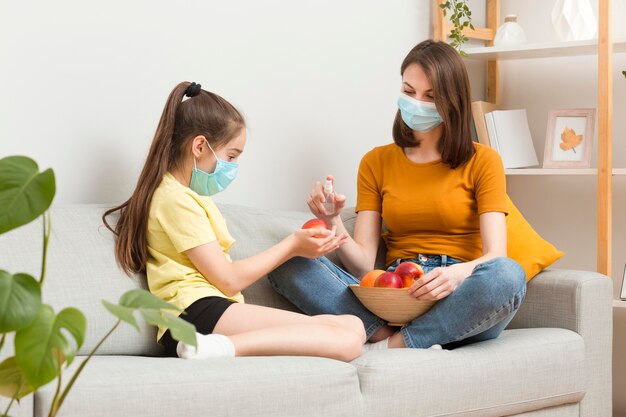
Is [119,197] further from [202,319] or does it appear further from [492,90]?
[492,90]

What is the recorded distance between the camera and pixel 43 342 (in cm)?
81

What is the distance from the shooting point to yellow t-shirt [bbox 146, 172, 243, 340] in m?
1.98

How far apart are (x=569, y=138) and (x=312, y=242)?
140 centimetres

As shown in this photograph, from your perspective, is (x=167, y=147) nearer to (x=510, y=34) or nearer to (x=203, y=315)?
(x=203, y=315)

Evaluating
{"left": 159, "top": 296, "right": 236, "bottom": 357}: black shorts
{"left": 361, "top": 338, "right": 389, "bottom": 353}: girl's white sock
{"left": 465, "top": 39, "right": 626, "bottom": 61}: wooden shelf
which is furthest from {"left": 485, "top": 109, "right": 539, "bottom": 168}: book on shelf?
{"left": 159, "top": 296, "right": 236, "bottom": 357}: black shorts

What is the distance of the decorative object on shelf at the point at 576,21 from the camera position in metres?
3.11

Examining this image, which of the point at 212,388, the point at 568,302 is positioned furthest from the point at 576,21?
the point at 212,388

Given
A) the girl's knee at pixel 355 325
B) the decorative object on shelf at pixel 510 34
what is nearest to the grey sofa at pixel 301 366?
the girl's knee at pixel 355 325

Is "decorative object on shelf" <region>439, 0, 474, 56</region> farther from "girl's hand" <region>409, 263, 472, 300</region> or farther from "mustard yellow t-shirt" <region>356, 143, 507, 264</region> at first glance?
"girl's hand" <region>409, 263, 472, 300</region>

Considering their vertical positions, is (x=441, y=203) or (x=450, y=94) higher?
(x=450, y=94)

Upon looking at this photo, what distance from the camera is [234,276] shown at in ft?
6.70

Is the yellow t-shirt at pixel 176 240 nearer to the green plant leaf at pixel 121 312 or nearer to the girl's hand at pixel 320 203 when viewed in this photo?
the girl's hand at pixel 320 203

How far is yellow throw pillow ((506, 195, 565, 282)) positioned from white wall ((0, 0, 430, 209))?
0.69 metres

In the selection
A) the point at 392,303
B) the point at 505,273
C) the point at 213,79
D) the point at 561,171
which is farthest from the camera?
the point at 561,171
